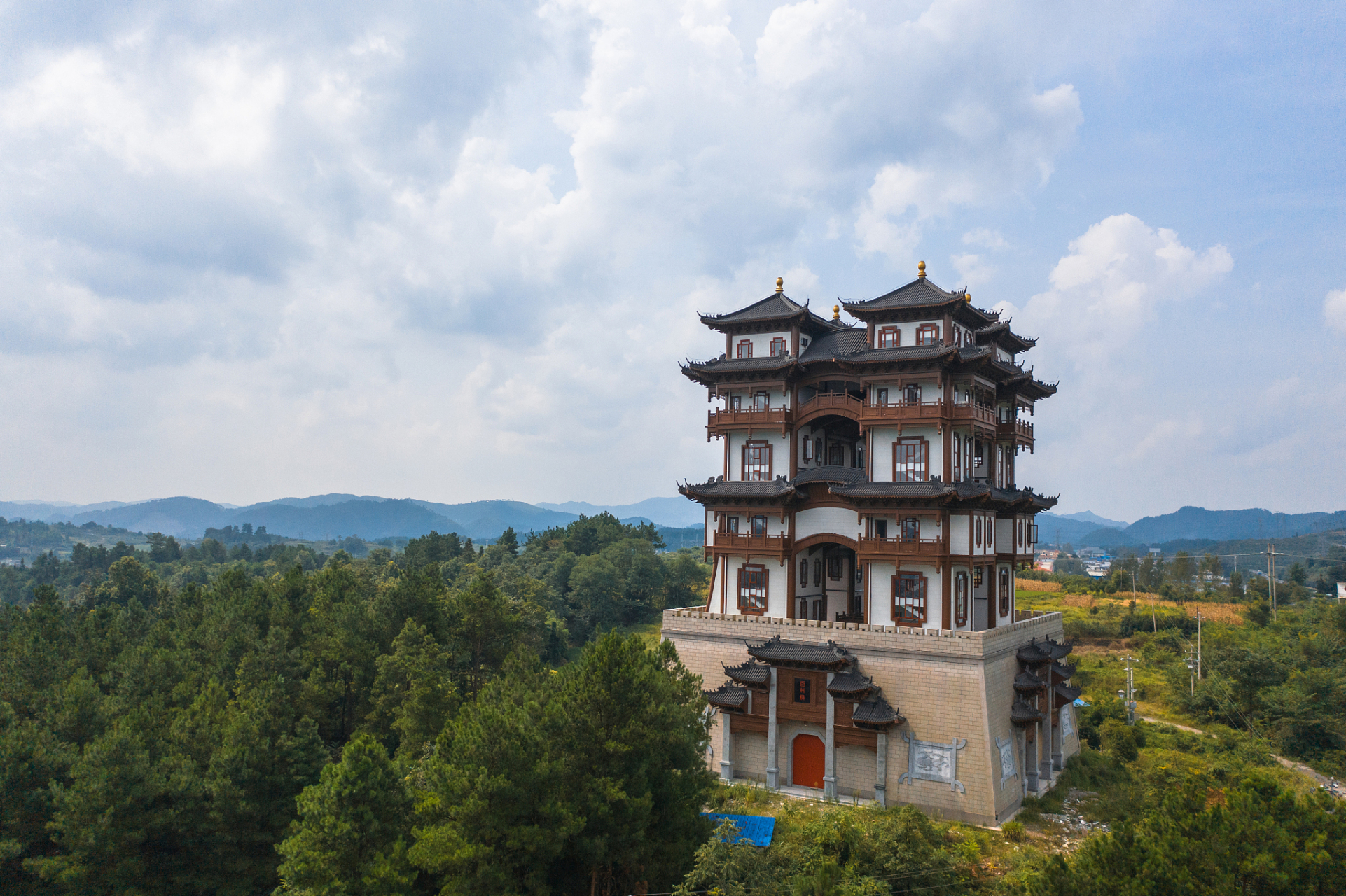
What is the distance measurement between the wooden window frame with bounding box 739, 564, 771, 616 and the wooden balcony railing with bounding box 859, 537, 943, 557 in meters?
4.14

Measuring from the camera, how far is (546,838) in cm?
1738

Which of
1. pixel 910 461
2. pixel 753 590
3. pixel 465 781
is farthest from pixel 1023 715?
pixel 465 781

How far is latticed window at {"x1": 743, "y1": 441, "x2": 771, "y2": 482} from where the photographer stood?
32094 millimetres

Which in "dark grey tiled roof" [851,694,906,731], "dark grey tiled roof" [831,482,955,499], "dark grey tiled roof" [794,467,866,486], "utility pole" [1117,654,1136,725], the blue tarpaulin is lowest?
"utility pole" [1117,654,1136,725]

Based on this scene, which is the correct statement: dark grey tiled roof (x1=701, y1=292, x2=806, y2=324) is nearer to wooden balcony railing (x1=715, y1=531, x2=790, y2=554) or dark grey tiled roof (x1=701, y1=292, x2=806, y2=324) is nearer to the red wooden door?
wooden balcony railing (x1=715, y1=531, x2=790, y2=554)

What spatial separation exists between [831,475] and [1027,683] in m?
9.80

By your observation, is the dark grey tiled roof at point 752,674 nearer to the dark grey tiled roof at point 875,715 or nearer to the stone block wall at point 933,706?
the stone block wall at point 933,706

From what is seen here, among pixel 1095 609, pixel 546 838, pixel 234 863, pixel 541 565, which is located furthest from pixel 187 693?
pixel 1095 609

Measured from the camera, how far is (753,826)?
22.3m

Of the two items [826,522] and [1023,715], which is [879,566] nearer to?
[826,522]

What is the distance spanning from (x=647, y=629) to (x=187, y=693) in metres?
46.8

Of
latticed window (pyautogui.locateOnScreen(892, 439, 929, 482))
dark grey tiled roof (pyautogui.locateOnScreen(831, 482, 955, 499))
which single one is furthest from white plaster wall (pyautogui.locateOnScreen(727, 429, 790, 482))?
latticed window (pyautogui.locateOnScreen(892, 439, 929, 482))

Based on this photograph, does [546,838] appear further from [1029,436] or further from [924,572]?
[1029,436]

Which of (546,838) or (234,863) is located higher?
(546,838)
